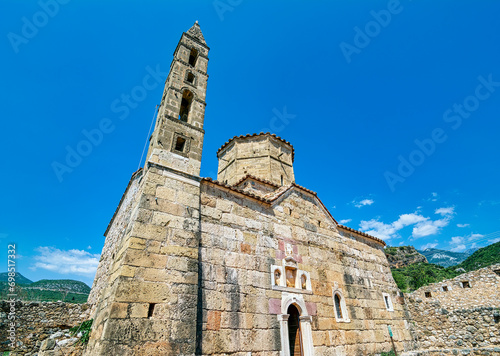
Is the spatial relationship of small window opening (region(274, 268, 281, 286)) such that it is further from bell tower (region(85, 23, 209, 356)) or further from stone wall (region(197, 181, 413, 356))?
bell tower (region(85, 23, 209, 356))

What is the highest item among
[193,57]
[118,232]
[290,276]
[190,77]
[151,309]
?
[193,57]

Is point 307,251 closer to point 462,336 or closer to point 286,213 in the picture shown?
point 286,213

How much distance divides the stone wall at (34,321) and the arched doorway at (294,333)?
20.3 ft

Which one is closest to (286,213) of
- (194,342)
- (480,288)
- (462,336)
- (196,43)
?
(194,342)

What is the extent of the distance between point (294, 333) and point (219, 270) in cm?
285

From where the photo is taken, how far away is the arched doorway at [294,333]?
6.07 m

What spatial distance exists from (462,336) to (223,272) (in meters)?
10.7

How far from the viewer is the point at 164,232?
4.93m

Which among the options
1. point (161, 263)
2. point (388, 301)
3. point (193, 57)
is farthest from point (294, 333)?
point (193, 57)

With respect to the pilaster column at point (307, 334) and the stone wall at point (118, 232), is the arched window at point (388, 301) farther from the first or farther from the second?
the stone wall at point (118, 232)

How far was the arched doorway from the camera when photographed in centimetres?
607

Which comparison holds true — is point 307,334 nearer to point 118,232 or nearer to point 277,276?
point 277,276

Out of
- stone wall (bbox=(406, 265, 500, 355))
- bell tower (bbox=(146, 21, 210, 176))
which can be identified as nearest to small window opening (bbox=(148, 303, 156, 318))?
bell tower (bbox=(146, 21, 210, 176))

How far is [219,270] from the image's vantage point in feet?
17.8
